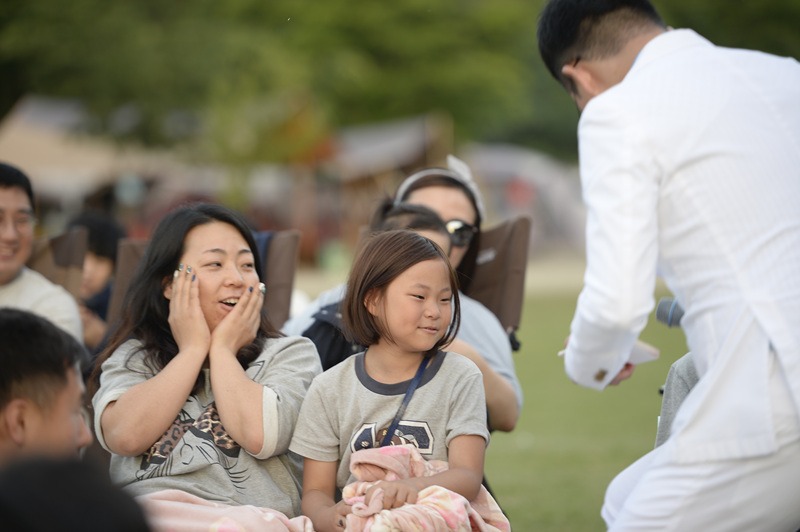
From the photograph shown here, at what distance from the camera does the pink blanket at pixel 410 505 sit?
108 inches

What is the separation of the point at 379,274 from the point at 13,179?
2185mm

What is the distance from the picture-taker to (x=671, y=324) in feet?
10.7

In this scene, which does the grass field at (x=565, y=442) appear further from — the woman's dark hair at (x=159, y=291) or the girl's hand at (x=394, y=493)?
the girl's hand at (x=394, y=493)

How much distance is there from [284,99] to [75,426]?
2743 cm

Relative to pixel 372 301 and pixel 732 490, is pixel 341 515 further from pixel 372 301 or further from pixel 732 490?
pixel 732 490

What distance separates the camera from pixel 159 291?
11.8 ft

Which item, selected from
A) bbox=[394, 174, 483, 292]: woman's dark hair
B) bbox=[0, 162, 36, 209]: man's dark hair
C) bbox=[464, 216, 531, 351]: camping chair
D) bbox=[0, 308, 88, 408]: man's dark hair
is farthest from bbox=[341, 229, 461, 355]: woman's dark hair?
bbox=[0, 162, 36, 209]: man's dark hair

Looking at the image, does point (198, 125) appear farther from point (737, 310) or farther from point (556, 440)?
point (737, 310)

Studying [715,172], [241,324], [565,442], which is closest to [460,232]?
[241,324]

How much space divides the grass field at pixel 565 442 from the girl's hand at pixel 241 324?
3.12 meters

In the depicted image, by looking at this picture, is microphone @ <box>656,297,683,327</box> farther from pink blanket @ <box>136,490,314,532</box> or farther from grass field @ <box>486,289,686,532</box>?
grass field @ <box>486,289,686,532</box>

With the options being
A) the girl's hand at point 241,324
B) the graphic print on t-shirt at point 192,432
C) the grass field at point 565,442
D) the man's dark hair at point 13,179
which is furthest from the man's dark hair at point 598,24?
the grass field at point 565,442

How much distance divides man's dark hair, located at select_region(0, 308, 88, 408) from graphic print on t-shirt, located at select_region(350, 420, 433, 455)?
0.96 metres

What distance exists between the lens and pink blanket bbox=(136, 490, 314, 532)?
9.30ft
